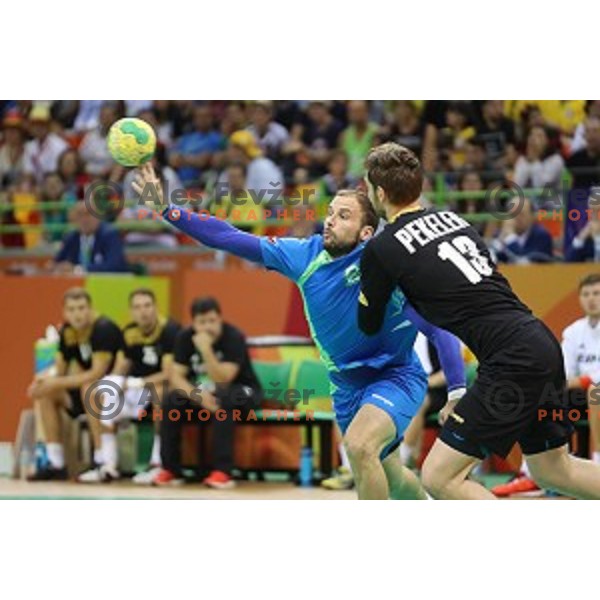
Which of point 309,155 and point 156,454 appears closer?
point 156,454

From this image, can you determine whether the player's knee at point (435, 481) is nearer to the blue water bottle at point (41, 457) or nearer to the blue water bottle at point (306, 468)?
the blue water bottle at point (306, 468)

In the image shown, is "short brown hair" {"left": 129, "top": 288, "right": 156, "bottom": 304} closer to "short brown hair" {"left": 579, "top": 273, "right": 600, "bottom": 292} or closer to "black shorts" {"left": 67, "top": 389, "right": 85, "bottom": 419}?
"black shorts" {"left": 67, "top": 389, "right": 85, "bottom": 419}

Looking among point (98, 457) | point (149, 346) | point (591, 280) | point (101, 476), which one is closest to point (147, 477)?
point (101, 476)

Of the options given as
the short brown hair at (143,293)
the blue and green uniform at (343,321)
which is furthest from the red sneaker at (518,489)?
the short brown hair at (143,293)

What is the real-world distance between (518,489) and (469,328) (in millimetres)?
5017

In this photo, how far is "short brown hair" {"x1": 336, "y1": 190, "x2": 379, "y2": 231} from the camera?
9.90 meters

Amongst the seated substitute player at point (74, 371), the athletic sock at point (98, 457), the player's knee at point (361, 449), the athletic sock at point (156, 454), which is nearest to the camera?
the player's knee at point (361, 449)

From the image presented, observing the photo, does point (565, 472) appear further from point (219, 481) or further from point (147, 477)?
point (147, 477)

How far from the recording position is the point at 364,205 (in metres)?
9.91

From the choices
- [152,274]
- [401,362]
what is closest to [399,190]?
Answer: [401,362]

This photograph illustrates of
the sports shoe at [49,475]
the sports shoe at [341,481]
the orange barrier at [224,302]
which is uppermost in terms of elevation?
the orange barrier at [224,302]

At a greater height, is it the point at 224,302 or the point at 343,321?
the point at 224,302

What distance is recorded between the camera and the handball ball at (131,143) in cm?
1008

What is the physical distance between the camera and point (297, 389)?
50.0ft
